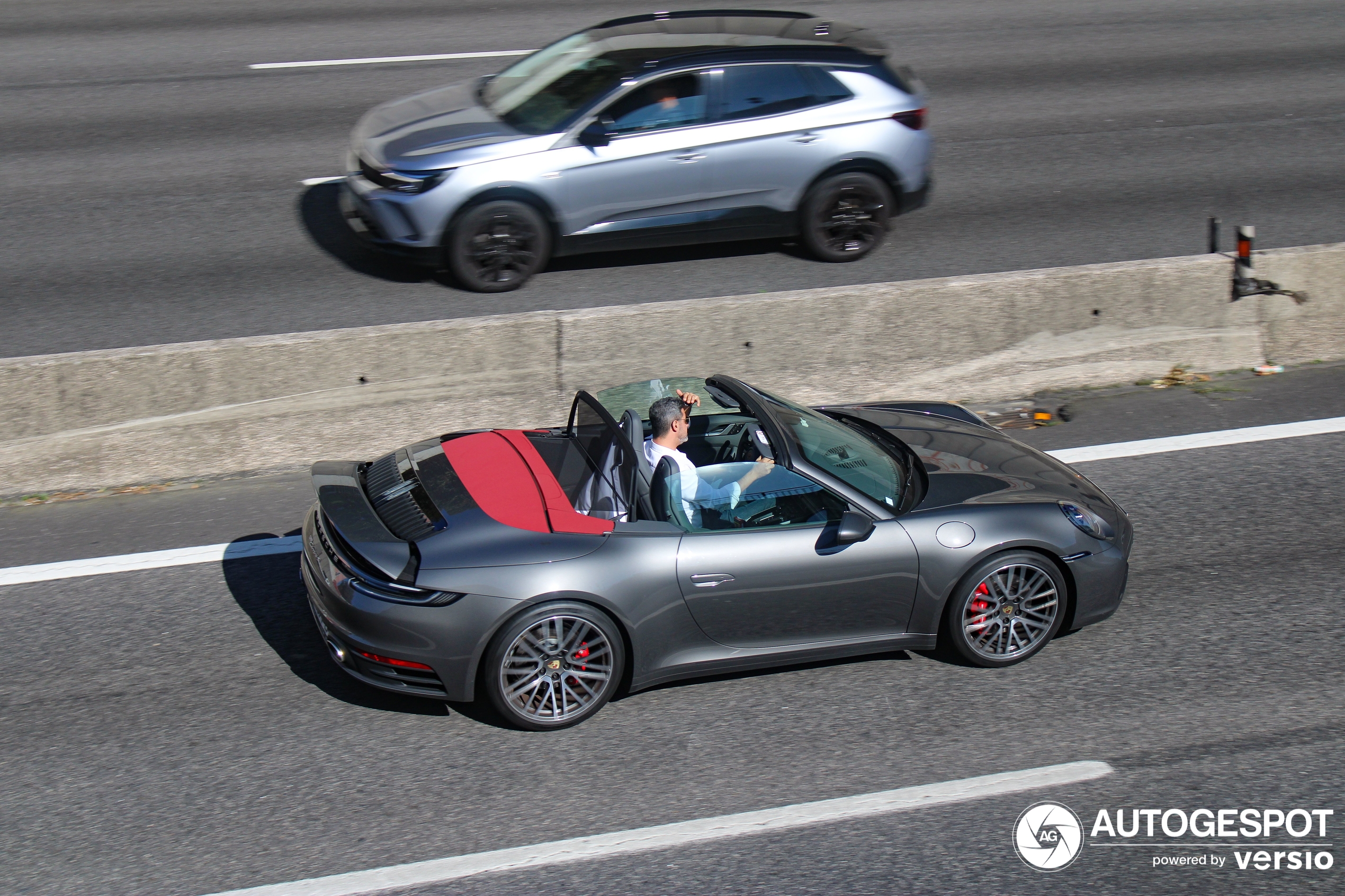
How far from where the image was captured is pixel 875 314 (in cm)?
844

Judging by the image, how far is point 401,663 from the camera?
16.9ft

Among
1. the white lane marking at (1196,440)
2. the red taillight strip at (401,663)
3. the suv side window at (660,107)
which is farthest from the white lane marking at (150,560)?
the white lane marking at (1196,440)

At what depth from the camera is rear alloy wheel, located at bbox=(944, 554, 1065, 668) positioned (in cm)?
565

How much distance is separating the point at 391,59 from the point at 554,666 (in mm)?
11219

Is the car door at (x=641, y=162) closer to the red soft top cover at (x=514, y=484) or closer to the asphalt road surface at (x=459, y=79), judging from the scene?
the asphalt road surface at (x=459, y=79)

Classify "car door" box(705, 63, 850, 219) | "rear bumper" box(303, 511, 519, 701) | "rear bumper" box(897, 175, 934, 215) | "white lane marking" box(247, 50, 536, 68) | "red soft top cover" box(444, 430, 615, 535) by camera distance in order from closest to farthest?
"rear bumper" box(303, 511, 519, 701)
"red soft top cover" box(444, 430, 615, 535)
"car door" box(705, 63, 850, 219)
"rear bumper" box(897, 175, 934, 215)
"white lane marking" box(247, 50, 536, 68)

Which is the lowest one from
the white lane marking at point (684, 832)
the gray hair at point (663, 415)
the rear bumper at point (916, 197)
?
the white lane marking at point (684, 832)

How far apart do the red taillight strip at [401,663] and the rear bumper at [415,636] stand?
13 millimetres

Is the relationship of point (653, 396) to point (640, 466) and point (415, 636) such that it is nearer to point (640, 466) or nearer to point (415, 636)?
point (640, 466)

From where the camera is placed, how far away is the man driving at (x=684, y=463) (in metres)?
5.48

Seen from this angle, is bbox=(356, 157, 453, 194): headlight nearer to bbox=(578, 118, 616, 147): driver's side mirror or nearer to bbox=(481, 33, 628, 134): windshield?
bbox=(481, 33, 628, 134): windshield

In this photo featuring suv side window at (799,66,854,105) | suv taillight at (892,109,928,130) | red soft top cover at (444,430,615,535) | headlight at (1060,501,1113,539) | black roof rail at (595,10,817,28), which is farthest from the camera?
black roof rail at (595,10,817,28)

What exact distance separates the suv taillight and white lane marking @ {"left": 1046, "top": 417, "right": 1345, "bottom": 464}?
3.15 meters

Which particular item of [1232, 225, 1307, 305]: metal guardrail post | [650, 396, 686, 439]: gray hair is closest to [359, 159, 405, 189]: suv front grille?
[650, 396, 686, 439]: gray hair
